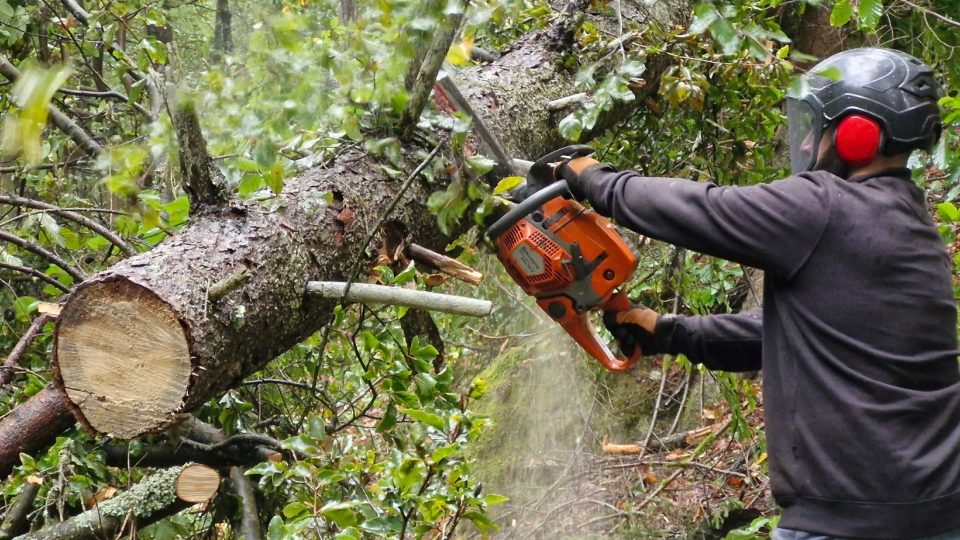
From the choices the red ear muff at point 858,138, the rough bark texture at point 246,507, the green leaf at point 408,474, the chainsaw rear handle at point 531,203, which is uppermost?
the red ear muff at point 858,138

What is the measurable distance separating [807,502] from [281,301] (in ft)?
4.65

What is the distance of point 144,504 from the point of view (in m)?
2.73

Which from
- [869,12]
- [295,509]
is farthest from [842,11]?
[295,509]

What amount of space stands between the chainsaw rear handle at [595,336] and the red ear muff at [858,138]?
82cm

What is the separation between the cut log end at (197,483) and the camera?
2568 millimetres

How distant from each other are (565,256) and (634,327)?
44 centimetres

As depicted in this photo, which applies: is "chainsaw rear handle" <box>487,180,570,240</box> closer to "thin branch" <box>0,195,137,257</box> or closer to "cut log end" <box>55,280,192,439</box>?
"cut log end" <box>55,280,192,439</box>

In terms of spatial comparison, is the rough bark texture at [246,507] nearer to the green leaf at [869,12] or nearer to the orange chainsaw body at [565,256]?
the orange chainsaw body at [565,256]

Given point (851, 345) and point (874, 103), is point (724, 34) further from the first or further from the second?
point (851, 345)

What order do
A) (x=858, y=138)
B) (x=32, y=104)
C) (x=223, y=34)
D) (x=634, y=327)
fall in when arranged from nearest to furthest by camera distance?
(x=32, y=104) → (x=858, y=138) → (x=634, y=327) → (x=223, y=34)

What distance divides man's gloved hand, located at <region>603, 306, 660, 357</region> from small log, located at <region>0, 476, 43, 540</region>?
6.34 feet

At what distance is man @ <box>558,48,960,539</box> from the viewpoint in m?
1.98

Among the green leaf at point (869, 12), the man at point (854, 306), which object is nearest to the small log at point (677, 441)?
the green leaf at point (869, 12)

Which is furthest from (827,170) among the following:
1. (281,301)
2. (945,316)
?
(281,301)
